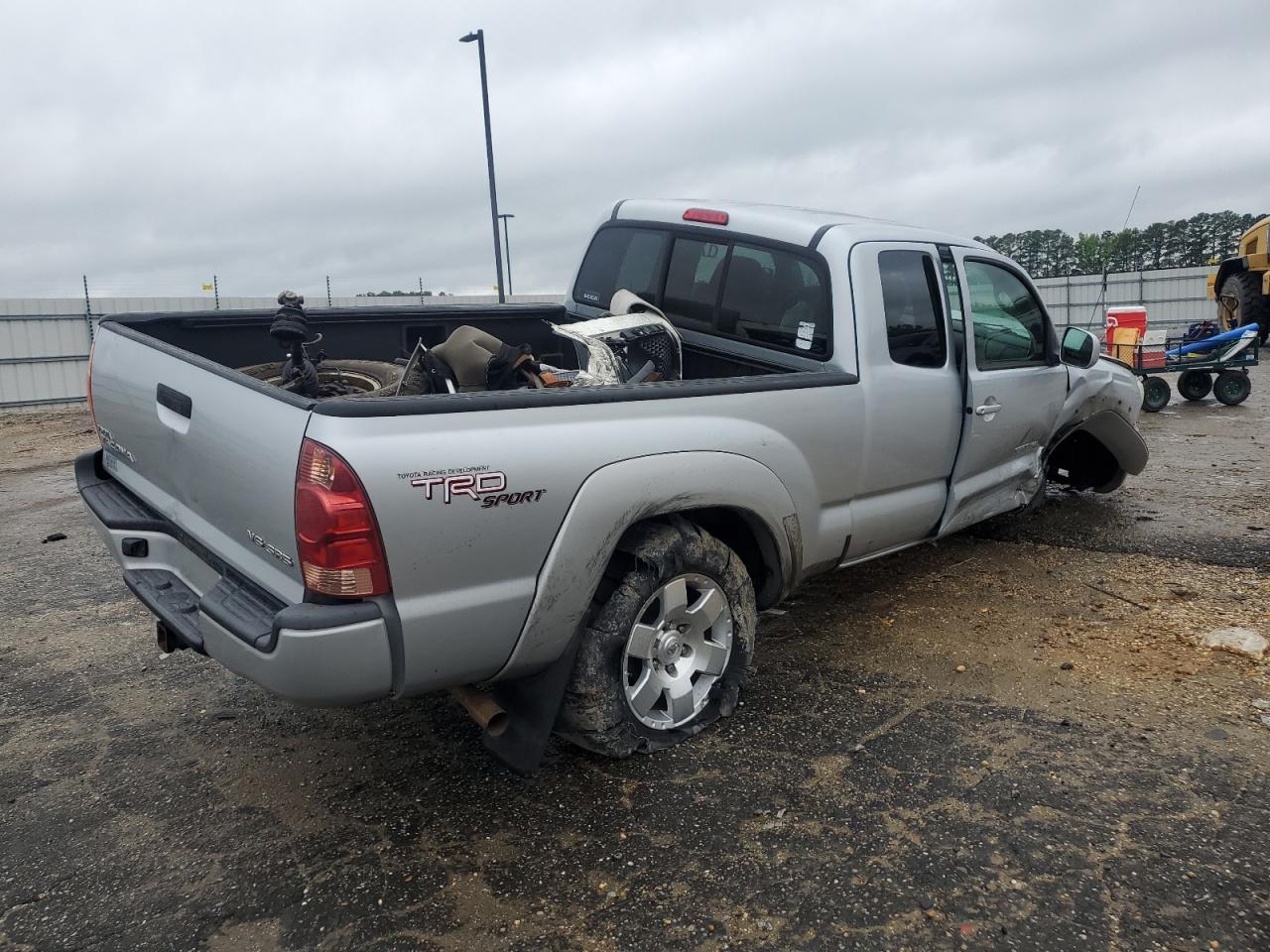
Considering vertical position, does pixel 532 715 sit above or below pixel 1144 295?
below

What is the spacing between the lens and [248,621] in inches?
103

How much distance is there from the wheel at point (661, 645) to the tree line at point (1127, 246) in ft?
110

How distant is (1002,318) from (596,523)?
118 inches

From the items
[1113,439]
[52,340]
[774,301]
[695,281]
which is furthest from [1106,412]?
[52,340]

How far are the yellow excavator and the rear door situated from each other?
1385cm

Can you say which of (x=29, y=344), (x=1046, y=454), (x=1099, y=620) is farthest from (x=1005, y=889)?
(x=29, y=344)

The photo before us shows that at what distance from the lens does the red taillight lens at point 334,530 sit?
236 cm

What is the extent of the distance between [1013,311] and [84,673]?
4871 millimetres

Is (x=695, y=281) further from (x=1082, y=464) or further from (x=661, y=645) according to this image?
(x=1082, y=464)

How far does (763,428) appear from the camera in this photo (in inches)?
133

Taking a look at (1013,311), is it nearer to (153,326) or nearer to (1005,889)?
(1005,889)

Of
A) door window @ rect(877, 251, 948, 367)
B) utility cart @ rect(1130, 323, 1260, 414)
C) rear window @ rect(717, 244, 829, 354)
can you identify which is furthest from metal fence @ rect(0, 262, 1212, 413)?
rear window @ rect(717, 244, 829, 354)

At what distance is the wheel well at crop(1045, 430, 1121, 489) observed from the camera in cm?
672

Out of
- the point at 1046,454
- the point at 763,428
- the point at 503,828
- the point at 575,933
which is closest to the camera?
the point at 575,933
